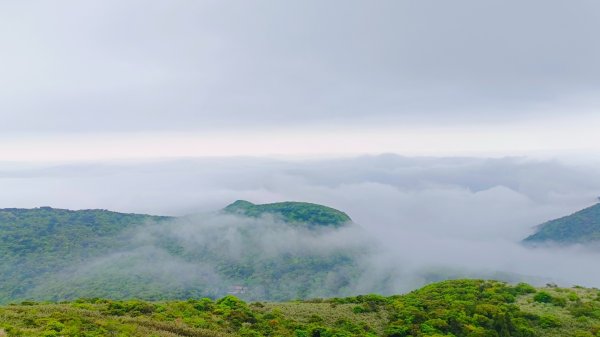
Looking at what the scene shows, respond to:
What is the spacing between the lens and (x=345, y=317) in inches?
1938

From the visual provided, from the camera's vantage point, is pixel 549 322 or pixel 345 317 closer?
pixel 549 322

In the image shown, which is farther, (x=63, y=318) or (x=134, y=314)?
(x=134, y=314)

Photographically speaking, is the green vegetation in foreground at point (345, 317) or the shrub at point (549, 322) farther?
the shrub at point (549, 322)

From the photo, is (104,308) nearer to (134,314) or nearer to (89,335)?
(134,314)

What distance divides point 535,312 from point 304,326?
29.0 metres

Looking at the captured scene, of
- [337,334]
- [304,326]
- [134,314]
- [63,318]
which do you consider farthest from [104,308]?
[337,334]

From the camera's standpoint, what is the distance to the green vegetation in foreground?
116ft

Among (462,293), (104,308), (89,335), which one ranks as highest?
(89,335)

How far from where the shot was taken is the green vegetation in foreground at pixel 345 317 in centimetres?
3534

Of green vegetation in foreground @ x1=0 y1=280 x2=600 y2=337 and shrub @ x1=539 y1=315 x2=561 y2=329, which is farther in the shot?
shrub @ x1=539 y1=315 x2=561 y2=329

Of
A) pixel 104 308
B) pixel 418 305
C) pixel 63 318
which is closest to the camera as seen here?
pixel 63 318

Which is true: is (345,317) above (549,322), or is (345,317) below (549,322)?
above

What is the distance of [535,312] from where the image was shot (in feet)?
166

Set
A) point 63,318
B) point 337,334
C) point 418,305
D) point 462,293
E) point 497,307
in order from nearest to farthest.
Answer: point 63,318, point 337,334, point 497,307, point 418,305, point 462,293
